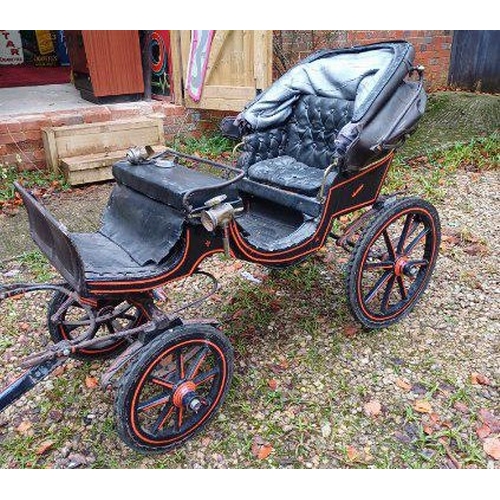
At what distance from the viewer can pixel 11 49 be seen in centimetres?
932

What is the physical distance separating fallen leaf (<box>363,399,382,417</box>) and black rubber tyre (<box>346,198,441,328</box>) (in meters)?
0.54

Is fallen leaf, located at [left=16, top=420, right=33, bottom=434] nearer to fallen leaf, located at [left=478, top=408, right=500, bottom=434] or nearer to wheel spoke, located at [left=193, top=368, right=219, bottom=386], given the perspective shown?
wheel spoke, located at [left=193, top=368, right=219, bottom=386]

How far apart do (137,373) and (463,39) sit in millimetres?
8020

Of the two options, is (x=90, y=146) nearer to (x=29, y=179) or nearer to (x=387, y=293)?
(x=29, y=179)

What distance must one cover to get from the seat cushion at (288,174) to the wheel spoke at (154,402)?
1.48 m

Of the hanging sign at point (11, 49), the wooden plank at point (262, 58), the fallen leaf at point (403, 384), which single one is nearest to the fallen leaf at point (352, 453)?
the fallen leaf at point (403, 384)

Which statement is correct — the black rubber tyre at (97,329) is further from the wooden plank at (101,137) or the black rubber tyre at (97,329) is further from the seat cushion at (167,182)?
the wooden plank at (101,137)

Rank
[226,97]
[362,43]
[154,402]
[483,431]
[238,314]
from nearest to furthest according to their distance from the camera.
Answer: [154,402], [483,431], [238,314], [226,97], [362,43]

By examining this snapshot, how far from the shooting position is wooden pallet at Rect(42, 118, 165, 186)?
5.54m

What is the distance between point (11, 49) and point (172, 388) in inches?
354

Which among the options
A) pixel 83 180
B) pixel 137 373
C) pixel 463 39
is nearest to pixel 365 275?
pixel 137 373

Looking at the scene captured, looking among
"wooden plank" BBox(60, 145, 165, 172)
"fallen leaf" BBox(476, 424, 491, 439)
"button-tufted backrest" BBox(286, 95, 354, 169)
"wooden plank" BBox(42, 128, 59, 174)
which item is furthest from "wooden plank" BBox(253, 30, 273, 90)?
"fallen leaf" BBox(476, 424, 491, 439)

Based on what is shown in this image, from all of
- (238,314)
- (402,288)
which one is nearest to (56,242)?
(238,314)

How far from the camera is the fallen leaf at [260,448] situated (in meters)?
2.58
